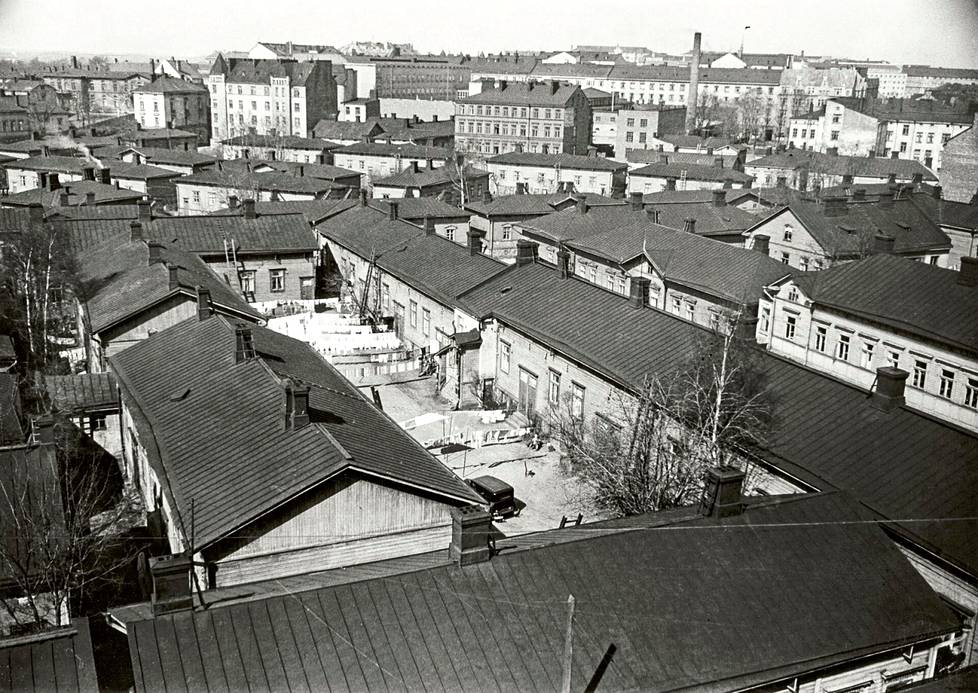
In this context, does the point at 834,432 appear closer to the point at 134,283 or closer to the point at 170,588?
the point at 170,588

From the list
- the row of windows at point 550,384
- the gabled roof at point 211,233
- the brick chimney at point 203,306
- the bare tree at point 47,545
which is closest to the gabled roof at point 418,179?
the gabled roof at point 211,233

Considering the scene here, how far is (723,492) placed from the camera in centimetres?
1520

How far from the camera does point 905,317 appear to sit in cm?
3131

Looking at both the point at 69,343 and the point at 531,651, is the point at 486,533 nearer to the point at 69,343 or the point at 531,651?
the point at 531,651

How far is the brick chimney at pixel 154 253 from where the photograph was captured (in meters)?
33.8

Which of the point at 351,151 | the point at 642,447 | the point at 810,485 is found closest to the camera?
the point at 810,485

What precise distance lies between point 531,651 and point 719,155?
79.5 meters

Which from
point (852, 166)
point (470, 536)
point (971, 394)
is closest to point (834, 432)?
point (470, 536)

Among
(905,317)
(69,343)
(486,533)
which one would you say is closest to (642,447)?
(486,533)

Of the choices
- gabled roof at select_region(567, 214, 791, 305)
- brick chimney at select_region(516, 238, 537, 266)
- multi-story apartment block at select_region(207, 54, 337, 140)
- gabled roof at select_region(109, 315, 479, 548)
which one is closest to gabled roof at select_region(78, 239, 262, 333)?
gabled roof at select_region(109, 315, 479, 548)

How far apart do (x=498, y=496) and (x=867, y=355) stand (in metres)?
16.7

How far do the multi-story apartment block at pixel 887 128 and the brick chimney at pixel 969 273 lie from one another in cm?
6021

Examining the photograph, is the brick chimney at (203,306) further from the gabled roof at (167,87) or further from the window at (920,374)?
the gabled roof at (167,87)

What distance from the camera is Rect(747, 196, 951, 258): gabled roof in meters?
45.8
